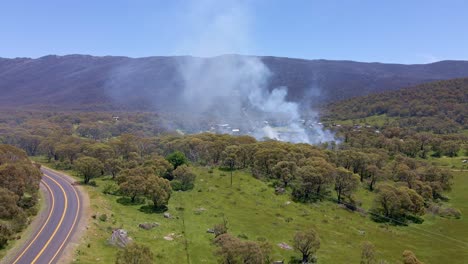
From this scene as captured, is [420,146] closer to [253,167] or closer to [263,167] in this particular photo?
[263,167]

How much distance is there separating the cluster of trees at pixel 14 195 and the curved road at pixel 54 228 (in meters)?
3.17

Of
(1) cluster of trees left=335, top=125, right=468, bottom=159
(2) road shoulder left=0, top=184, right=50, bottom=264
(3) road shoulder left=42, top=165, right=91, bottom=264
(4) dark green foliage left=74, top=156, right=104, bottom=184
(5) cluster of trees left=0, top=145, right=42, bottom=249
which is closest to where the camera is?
(2) road shoulder left=0, top=184, right=50, bottom=264

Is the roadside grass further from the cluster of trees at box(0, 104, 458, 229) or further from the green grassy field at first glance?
the cluster of trees at box(0, 104, 458, 229)

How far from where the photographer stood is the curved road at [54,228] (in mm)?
48869

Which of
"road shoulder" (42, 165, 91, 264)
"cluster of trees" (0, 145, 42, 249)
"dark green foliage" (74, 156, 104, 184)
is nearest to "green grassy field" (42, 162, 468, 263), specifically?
"road shoulder" (42, 165, 91, 264)

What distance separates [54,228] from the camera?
60.1m

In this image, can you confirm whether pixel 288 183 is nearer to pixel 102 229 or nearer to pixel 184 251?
pixel 184 251

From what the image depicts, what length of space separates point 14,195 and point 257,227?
165ft

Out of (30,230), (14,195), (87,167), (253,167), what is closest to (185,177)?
(87,167)

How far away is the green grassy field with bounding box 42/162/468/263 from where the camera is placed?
60.7 meters

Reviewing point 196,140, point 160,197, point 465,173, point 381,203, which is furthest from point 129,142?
point 465,173

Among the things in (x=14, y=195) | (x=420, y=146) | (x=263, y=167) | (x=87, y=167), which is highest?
(x=14, y=195)

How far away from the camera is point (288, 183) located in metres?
111

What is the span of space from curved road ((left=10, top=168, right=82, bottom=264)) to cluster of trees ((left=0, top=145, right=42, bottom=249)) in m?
3.17
